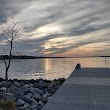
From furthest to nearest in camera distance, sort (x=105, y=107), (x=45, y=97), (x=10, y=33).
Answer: (x=10, y=33), (x=45, y=97), (x=105, y=107)

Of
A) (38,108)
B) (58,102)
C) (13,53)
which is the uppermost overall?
(13,53)

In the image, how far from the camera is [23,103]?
41.5ft

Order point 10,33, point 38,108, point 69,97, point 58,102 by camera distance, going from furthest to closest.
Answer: point 10,33 → point 38,108 → point 69,97 → point 58,102

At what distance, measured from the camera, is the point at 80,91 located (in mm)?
11148

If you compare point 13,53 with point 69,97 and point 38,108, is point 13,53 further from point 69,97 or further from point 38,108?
point 69,97

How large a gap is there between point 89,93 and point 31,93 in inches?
211

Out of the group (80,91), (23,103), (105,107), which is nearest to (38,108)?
(23,103)

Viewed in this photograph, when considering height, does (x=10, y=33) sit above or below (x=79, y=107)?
above

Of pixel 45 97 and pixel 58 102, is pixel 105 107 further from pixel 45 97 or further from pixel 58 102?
pixel 45 97

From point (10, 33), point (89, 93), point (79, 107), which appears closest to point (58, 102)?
point (79, 107)

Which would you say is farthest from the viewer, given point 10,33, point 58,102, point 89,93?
point 10,33

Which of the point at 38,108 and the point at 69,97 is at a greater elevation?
the point at 69,97

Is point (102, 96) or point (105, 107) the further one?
point (102, 96)

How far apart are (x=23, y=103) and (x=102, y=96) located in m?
4.28
